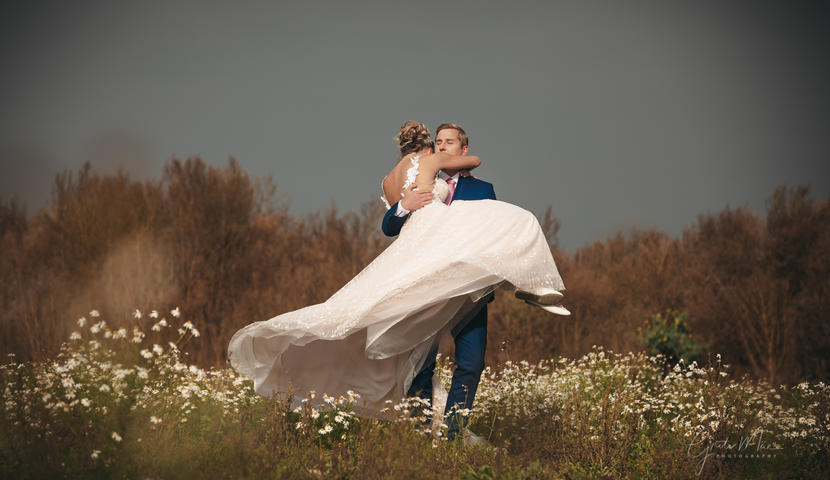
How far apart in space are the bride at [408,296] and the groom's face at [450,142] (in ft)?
0.28

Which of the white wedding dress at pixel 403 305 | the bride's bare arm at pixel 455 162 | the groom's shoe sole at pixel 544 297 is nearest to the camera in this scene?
the white wedding dress at pixel 403 305

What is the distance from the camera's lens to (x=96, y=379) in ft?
14.6

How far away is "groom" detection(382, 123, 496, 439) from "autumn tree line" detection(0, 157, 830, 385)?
16.0 ft

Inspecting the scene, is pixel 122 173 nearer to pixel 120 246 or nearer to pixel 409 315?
pixel 120 246

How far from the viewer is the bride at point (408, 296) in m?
4.32

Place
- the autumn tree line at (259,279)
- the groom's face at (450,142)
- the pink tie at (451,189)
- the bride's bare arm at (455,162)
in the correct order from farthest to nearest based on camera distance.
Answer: the autumn tree line at (259,279) → the pink tie at (451,189) → the groom's face at (450,142) → the bride's bare arm at (455,162)

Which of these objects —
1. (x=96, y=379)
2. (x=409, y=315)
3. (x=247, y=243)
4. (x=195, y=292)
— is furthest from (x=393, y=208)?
(x=247, y=243)

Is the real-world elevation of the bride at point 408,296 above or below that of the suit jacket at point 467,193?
below

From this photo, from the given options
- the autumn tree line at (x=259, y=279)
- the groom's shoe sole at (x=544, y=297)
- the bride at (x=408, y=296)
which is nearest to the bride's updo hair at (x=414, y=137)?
the bride at (x=408, y=296)

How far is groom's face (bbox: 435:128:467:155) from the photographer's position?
4.86 meters
